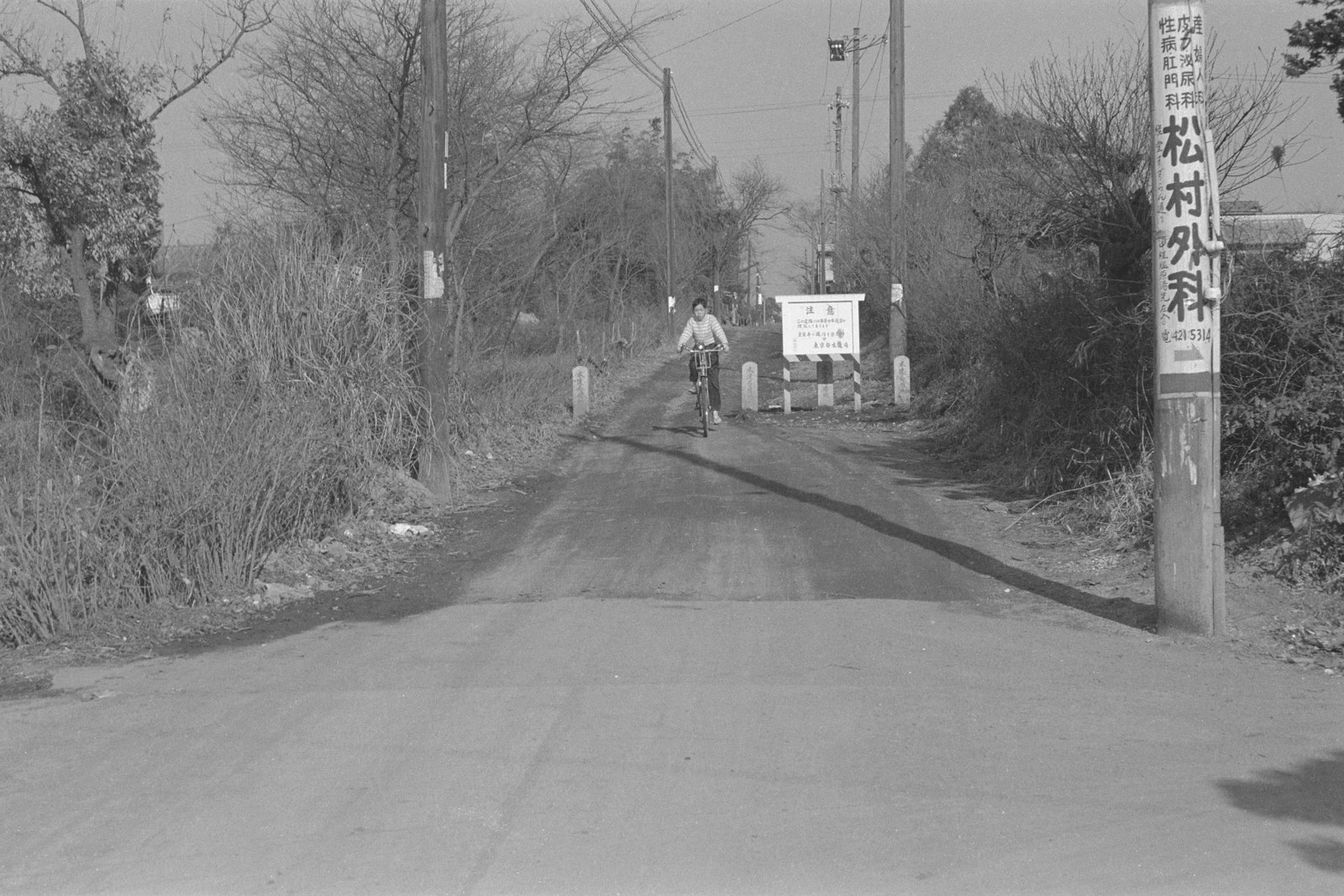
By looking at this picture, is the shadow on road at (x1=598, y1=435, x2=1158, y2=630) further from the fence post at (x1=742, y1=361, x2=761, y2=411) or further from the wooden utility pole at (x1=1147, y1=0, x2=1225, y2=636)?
the fence post at (x1=742, y1=361, x2=761, y2=411)

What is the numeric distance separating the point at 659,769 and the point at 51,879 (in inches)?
91.5

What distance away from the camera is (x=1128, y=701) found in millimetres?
6230

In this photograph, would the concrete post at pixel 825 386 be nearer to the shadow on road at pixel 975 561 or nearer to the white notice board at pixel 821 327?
the white notice board at pixel 821 327

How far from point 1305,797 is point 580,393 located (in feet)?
53.0

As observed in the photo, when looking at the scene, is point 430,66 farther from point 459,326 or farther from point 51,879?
point 51,879

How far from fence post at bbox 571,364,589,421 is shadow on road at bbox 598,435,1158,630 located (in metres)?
6.25

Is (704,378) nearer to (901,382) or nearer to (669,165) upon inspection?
(901,382)

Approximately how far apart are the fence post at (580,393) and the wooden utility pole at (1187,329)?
44.7ft

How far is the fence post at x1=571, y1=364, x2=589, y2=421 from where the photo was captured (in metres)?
20.4

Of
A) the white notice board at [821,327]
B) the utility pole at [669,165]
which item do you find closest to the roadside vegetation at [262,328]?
the white notice board at [821,327]

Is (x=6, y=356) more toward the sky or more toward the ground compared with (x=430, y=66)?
A: more toward the ground

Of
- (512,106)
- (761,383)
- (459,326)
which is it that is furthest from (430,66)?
(761,383)

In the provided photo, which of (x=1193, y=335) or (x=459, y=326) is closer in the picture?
(x=1193, y=335)

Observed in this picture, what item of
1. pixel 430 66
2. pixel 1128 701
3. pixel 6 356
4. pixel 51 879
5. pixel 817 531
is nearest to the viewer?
pixel 51 879
